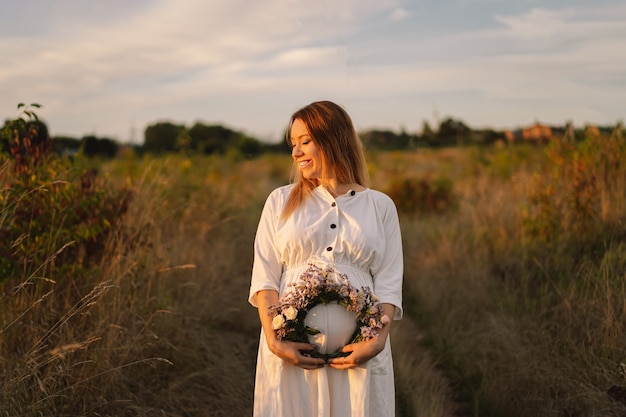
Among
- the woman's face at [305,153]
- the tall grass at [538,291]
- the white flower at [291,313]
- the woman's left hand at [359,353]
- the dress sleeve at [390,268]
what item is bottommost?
the tall grass at [538,291]

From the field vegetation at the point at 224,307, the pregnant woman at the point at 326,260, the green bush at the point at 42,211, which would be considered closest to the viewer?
the pregnant woman at the point at 326,260

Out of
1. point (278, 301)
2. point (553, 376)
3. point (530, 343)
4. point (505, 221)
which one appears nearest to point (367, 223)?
point (278, 301)

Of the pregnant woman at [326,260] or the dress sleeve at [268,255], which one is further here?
the dress sleeve at [268,255]

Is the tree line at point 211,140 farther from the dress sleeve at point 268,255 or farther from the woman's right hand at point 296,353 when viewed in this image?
the woman's right hand at point 296,353

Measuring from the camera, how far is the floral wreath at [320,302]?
2842 mm

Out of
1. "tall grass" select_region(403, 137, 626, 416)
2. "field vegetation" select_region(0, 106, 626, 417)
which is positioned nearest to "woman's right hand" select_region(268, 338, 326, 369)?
"field vegetation" select_region(0, 106, 626, 417)

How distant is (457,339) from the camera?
622cm

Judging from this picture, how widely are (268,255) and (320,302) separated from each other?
0.39 meters

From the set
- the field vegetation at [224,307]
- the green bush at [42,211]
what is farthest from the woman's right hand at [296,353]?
the green bush at [42,211]

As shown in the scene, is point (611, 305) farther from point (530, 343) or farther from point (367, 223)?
point (367, 223)

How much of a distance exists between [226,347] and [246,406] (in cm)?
96

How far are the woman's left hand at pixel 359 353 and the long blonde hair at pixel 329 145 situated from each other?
2.35 ft

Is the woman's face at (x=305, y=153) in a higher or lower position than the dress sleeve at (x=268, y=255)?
higher

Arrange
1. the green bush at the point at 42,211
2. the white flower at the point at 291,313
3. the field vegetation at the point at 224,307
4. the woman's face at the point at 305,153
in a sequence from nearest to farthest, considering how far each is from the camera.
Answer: the white flower at the point at 291,313
the woman's face at the point at 305,153
the field vegetation at the point at 224,307
the green bush at the point at 42,211
